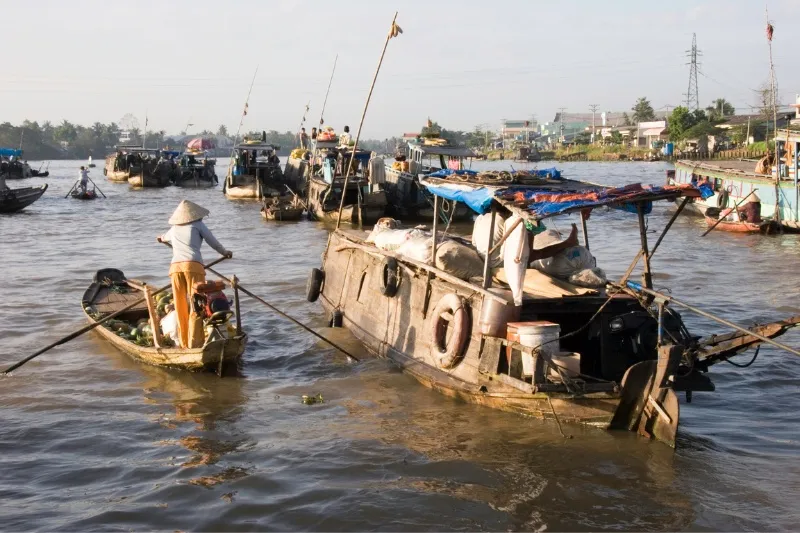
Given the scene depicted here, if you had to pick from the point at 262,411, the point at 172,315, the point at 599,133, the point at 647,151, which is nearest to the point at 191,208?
the point at 172,315

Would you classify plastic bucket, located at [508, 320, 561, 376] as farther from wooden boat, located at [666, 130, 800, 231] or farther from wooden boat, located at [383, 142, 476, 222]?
wooden boat, located at [383, 142, 476, 222]

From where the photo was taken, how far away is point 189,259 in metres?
8.75

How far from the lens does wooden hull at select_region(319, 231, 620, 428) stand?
6875mm

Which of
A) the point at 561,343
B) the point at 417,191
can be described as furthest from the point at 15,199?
the point at 561,343

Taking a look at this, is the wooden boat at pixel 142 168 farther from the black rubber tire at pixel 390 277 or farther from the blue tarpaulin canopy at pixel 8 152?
the black rubber tire at pixel 390 277

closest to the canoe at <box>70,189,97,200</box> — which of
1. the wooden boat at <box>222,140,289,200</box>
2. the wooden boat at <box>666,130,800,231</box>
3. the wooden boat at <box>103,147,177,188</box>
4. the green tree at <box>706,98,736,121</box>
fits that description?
the wooden boat at <box>222,140,289,200</box>

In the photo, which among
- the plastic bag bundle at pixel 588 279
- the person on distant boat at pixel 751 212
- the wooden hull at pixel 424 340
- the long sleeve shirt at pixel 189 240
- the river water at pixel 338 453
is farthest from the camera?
the person on distant boat at pixel 751 212

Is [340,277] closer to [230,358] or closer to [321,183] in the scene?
[230,358]

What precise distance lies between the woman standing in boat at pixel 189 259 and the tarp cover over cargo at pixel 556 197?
279 centimetres

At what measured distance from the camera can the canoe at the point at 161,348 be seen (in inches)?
340

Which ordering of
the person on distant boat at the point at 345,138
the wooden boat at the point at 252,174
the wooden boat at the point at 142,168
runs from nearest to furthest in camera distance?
1. the person on distant boat at the point at 345,138
2. the wooden boat at the point at 252,174
3. the wooden boat at the point at 142,168

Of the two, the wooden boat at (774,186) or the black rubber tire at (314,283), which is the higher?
the wooden boat at (774,186)

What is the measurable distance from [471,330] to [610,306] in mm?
1226

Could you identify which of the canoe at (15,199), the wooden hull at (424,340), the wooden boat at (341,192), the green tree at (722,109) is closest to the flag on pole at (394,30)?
the wooden hull at (424,340)
